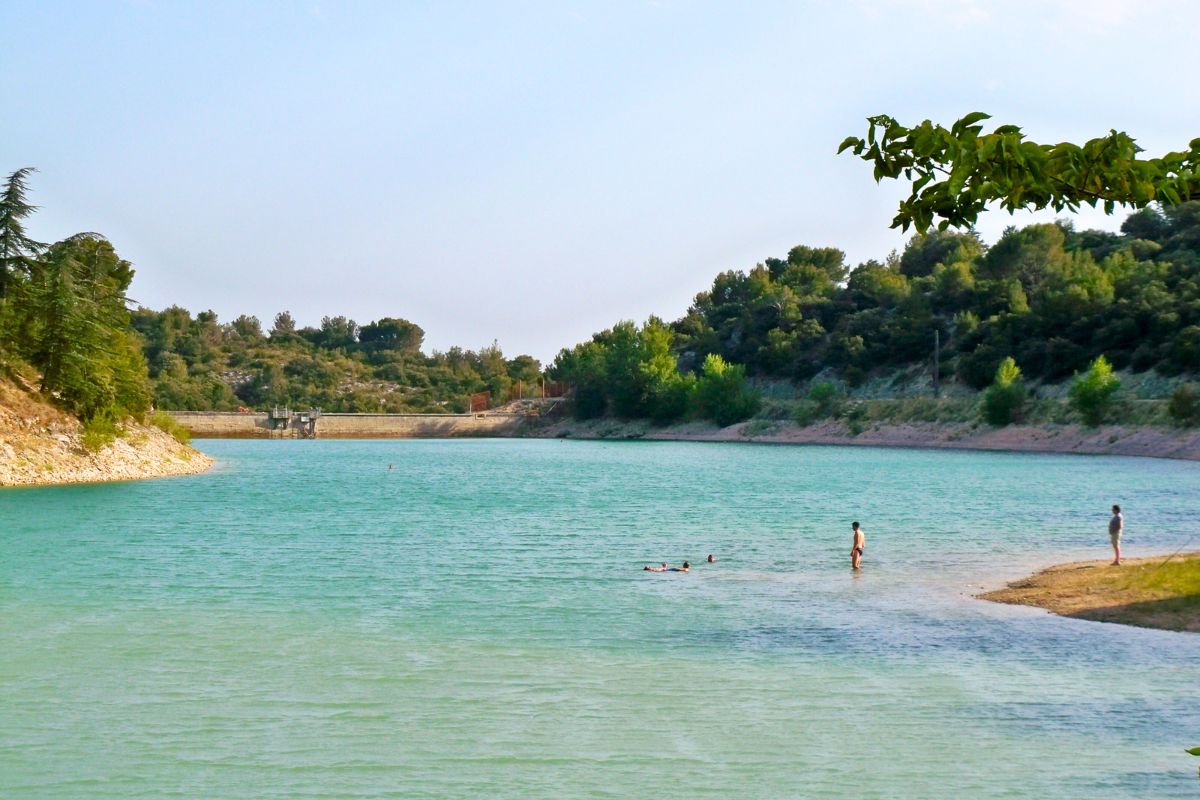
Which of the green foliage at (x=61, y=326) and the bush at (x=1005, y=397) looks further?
the bush at (x=1005, y=397)

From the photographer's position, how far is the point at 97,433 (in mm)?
65000

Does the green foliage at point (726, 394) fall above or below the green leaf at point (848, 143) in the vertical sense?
above

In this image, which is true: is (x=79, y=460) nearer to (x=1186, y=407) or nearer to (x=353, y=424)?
(x=1186, y=407)

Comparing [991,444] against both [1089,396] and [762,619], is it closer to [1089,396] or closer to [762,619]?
[1089,396]

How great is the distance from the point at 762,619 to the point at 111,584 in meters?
16.3

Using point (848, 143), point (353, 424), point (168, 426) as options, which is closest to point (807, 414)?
point (353, 424)

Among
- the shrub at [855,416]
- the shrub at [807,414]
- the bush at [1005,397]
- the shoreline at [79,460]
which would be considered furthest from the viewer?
the shrub at [807,414]

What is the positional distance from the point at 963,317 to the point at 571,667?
4986 inches

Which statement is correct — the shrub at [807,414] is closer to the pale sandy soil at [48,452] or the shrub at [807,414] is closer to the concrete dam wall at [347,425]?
the concrete dam wall at [347,425]

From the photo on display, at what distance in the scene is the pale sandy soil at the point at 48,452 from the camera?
2328 inches

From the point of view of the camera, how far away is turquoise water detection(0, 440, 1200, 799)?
14.4m

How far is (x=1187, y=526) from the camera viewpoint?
4066 cm

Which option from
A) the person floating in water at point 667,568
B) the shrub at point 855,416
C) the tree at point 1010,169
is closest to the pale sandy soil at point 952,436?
the shrub at point 855,416

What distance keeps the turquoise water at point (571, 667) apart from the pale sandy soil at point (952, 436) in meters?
52.7
